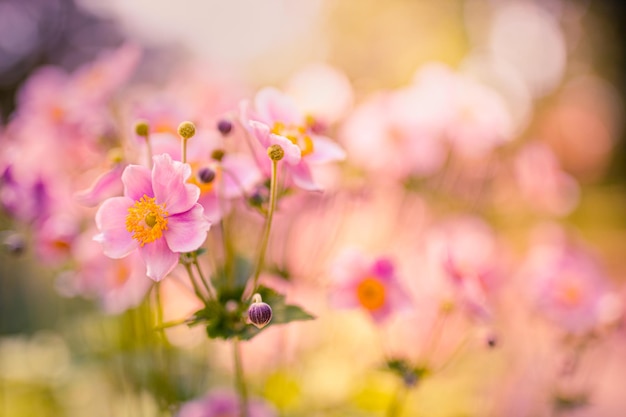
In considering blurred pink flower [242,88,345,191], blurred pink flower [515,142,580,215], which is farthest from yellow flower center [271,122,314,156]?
blurred pink flower [515,142,580,215]

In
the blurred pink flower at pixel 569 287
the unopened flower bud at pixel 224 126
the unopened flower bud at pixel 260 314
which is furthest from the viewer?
the blurred pink flower at pixel 569 287

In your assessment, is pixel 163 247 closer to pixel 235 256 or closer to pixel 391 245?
pixel 235 256

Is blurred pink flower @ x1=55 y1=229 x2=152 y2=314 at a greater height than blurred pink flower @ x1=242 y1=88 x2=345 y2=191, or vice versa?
blurred pink flower @ x1=242 y1=88 x2=345 y2=191

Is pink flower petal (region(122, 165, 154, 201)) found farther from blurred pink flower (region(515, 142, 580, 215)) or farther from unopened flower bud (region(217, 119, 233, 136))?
blurred pink flower (region(515, 142, 580, 215))

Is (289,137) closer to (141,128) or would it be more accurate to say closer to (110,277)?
(141,128)

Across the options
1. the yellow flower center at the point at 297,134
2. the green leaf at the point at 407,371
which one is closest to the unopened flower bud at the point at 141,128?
the yellow flower center at the point at 297,134

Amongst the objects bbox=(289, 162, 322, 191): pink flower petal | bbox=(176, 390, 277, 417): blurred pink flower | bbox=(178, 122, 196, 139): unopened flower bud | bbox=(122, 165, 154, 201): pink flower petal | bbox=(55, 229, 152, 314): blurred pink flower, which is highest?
bbox=(178, 122, 196, 139): unopened flower bud

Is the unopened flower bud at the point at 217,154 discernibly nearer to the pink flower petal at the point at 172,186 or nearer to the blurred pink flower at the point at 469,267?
the pink flower petal at the point at 172,186
